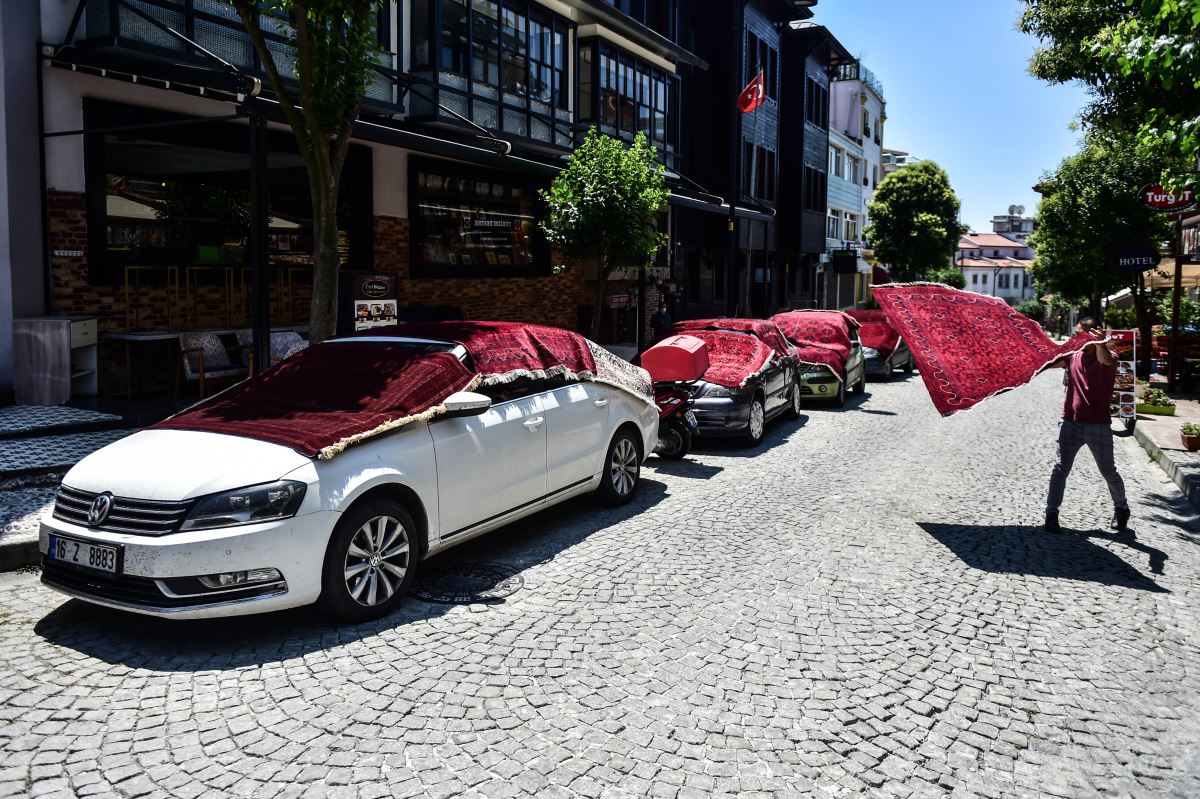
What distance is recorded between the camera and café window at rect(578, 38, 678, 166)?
73.7 ft

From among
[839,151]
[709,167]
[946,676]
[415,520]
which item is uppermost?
[839,151]

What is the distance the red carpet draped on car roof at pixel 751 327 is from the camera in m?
14.2

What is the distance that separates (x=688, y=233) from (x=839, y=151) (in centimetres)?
2370

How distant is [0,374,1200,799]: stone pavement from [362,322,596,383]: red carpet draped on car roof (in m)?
1.40

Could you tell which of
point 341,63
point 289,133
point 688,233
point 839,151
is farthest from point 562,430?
point 839,151

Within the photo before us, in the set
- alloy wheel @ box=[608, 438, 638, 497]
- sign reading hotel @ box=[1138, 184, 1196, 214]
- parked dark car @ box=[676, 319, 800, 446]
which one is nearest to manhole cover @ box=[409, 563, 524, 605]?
alloy wheel @ box=[608, 438, 638, 497]

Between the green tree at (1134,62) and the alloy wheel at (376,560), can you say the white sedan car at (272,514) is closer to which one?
the alloy wheel at (376,560)

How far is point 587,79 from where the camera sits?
22.5 m

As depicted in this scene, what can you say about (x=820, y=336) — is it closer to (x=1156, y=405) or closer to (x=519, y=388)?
(x=1156, y=405)

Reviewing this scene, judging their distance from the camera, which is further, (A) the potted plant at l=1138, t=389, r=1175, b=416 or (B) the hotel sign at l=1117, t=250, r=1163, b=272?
(B) the hotel sign at l=1117, t=250, r=1163, b=272

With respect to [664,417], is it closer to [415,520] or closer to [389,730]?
[415,520]

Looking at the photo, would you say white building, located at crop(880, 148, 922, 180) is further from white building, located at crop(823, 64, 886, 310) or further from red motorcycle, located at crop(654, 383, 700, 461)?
red motorcycle, located at crop(654, 383, 700, 461)

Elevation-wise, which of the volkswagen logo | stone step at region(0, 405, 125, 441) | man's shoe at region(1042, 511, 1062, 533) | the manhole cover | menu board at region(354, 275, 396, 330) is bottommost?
the manhole cover

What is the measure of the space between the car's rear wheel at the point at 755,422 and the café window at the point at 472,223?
7.92 m
